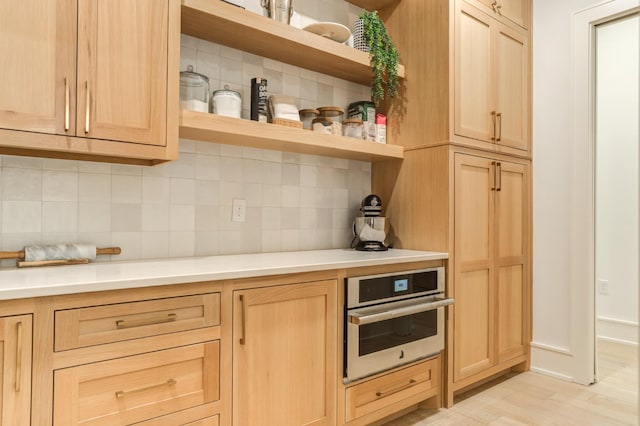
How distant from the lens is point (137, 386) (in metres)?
1.30

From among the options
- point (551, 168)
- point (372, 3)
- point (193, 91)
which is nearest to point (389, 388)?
point (193, 91)

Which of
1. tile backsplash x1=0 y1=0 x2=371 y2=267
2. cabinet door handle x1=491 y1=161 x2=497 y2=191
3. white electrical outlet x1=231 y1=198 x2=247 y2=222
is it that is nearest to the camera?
tile backsplash x1=0 y1=0 x2=371 y2=267

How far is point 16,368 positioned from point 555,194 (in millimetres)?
3124

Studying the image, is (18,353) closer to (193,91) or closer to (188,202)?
(188,202)

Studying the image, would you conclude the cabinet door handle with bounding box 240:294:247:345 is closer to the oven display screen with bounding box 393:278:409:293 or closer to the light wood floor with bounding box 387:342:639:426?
the oven display screen with bounding box 393:278:409:293

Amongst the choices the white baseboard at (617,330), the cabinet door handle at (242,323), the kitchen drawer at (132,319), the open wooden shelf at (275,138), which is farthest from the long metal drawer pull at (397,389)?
the white baseboard at (617,330)

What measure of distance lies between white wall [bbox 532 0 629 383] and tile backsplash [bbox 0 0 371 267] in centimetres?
132

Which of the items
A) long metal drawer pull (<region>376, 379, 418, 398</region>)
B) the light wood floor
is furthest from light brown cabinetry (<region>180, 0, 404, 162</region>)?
the light wood floor

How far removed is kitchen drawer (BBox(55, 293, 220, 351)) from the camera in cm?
119

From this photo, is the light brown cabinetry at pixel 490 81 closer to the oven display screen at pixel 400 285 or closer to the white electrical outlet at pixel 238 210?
the oven display screen at pixel 400 285

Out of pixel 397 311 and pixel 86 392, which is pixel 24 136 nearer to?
pixel 86 392

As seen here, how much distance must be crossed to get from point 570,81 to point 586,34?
0.31 m

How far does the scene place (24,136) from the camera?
1304 millimetres

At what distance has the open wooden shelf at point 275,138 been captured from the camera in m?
1.74
